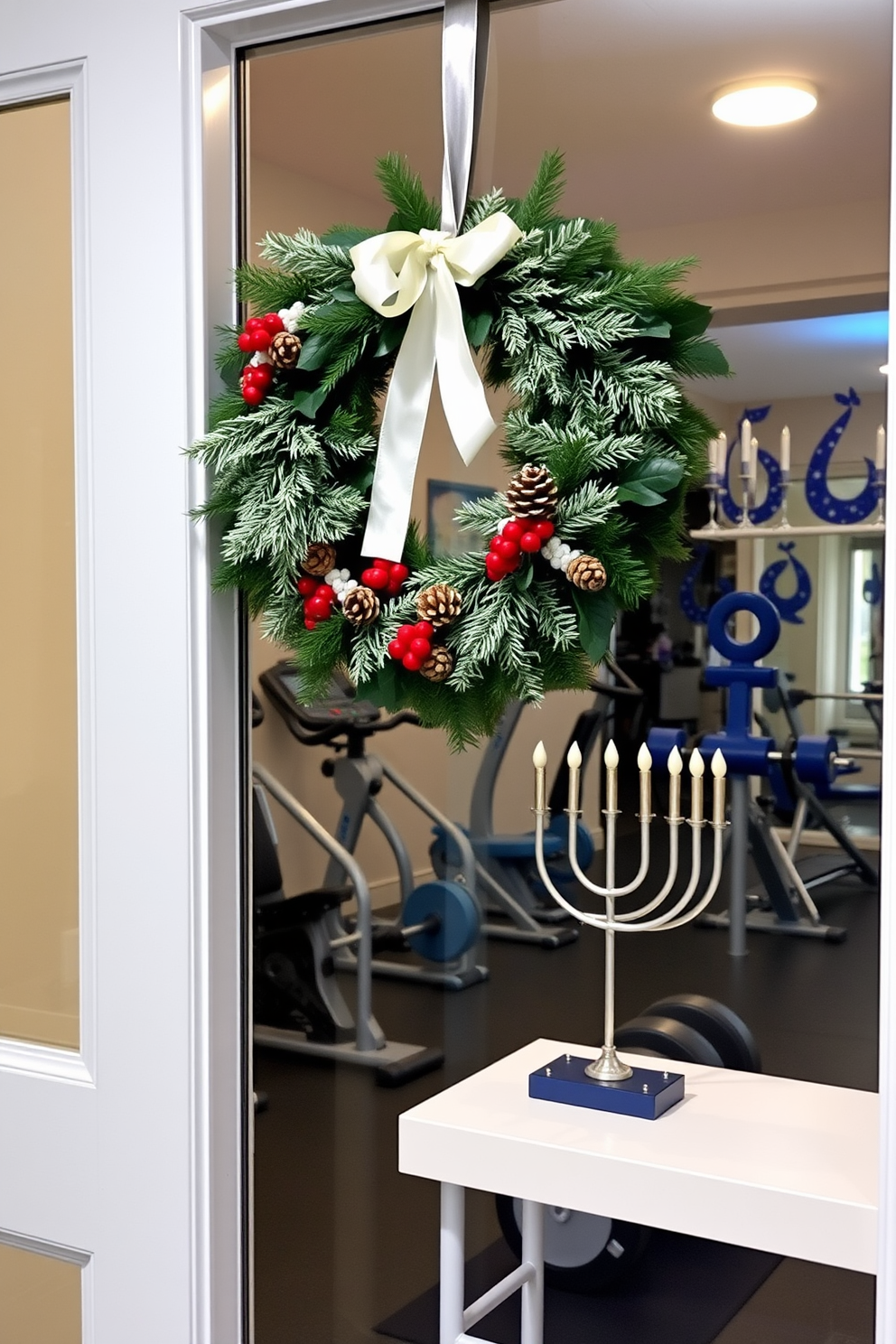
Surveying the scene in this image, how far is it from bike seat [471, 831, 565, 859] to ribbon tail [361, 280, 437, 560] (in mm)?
365

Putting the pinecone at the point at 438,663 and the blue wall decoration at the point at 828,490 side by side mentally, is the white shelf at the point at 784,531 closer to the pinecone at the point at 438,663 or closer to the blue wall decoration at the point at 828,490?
the blue wall decoration at the point at 828,490

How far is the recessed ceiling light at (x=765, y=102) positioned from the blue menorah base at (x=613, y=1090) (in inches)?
34.8

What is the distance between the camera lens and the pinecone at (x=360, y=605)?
119 cm

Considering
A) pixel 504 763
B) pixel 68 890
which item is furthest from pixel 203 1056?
pixel 504 763

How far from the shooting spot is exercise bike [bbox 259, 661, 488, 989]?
155 cm

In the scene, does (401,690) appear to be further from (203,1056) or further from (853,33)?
(853,33)

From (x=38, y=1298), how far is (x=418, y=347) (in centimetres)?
112

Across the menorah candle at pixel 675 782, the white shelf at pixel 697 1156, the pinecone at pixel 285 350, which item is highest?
the pinecone at pixel 285 350

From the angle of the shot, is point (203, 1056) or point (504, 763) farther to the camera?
point (504, 763)

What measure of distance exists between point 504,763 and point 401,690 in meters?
0.26

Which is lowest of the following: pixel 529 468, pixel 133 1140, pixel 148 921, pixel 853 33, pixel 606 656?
pixel 133 1140

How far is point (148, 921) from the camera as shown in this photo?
1.35 metres

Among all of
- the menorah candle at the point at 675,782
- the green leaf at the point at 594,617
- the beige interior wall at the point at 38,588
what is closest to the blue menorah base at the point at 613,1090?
the menorah candle at the point at 675,782

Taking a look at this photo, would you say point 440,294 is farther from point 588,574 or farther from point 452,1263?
point 452,1263
